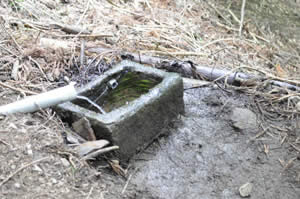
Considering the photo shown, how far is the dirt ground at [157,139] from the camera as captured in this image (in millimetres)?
2248

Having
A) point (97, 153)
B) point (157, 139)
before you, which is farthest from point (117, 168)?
point (157, 139)

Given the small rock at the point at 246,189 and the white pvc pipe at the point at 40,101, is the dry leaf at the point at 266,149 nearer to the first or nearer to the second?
the small rock at the point at 246,189

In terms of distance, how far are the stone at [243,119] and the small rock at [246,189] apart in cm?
64

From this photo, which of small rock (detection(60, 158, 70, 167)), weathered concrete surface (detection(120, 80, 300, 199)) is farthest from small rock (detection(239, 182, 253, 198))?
small rock (detection(60, 158, 70, 167))

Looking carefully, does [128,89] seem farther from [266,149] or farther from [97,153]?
[266,149]

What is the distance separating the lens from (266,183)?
2.66 metres

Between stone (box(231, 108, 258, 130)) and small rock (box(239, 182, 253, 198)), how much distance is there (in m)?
0.64

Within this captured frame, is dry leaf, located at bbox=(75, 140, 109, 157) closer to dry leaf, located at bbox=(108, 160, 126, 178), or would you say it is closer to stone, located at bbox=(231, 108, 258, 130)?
dry leaf, located at bbox=(108, 160, 126, 178)

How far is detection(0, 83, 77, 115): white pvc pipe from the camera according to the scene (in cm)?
246

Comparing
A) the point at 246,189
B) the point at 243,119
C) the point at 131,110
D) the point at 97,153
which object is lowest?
the point at 246,189

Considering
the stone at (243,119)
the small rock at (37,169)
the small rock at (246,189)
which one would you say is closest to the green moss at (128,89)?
the stone at (243,119)

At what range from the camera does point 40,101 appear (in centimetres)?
251

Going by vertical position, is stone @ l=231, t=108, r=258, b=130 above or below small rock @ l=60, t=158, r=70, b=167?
below

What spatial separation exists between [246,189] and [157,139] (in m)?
0.79
